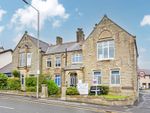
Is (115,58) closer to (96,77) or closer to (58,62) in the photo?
(96,77)

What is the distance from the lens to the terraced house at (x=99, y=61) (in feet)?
111

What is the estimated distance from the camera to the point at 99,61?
36.2 meters

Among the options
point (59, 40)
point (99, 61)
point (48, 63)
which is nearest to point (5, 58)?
point (59, 40)

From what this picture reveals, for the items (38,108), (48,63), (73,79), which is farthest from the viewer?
(48,63)

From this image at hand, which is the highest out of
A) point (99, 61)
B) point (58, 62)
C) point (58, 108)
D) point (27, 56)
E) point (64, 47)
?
point (64, 47)

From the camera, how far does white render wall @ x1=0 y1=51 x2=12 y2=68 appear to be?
54.1 metres

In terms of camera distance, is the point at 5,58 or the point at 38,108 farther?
the point at 5,58

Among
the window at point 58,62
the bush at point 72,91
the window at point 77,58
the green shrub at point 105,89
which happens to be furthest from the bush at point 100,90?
the window at point 58,62

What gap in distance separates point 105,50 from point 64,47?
10.8 meters

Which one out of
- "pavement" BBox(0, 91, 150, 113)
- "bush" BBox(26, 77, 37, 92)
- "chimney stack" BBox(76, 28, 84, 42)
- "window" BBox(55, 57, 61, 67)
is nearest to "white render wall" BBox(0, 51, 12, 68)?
"window" BBox(55, 57, 61, 67)

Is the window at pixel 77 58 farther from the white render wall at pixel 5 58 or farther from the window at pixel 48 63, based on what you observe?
the white render wall at pixel 5 58

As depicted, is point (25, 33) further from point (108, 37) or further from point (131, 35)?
point (131, 35)

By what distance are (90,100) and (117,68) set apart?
10.3 m

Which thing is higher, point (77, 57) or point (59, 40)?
point (59, 40)
